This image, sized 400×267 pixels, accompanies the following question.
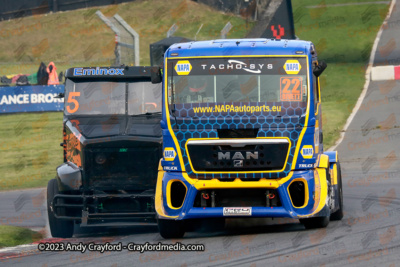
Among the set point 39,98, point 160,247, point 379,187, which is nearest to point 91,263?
point 160,247

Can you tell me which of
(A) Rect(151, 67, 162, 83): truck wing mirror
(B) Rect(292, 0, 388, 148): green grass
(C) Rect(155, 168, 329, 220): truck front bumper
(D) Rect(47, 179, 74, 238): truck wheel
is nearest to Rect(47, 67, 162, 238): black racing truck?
(D) Rect(47, 179, 74, 238): truck wheel

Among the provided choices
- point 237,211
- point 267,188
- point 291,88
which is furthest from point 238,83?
point 237,211

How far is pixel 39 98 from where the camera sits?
30.1 metres

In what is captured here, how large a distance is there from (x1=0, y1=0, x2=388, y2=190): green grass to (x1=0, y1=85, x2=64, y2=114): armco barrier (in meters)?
0.46

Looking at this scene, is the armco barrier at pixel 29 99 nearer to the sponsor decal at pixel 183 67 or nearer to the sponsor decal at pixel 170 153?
the sponsor decal at pixel 183 67

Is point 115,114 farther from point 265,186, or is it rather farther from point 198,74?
point 265,186

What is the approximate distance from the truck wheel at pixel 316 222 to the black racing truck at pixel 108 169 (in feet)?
7.55

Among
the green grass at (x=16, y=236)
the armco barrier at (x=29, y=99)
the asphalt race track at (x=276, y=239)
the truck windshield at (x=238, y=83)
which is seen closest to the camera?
the asphalt race track at (x=276, y=239)

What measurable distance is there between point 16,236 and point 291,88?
4977 millimetres

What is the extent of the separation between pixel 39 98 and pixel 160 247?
20.6 m

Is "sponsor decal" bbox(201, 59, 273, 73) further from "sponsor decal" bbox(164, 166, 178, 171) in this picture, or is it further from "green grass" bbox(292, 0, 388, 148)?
"green grass" bbox(292, 0, 388, 148)

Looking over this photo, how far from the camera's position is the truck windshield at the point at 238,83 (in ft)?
35.3

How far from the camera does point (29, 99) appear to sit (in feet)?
98.5

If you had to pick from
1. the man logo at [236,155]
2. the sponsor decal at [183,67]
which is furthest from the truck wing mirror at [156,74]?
the man logo at [236,155]
